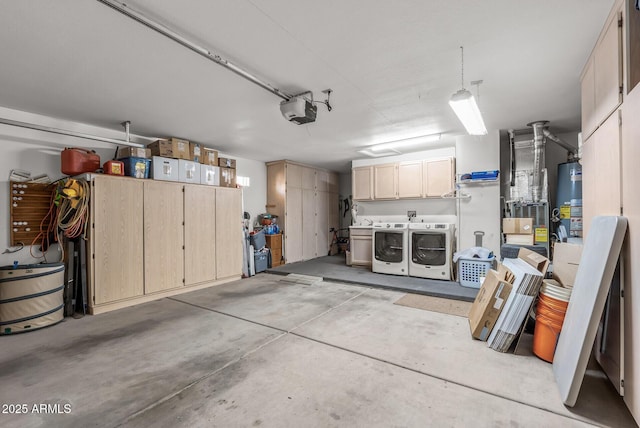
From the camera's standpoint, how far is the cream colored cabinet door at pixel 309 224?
7320mm

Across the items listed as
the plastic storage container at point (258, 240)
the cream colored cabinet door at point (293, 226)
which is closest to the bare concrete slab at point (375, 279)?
the cream colored cabinet door at point (293, 226)

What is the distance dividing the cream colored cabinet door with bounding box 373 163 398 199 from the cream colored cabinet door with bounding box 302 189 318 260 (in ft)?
6.34

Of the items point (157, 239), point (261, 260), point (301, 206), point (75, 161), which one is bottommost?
point (261, 260)

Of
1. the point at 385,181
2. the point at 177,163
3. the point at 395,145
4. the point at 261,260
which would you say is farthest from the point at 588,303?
the point at 261,260

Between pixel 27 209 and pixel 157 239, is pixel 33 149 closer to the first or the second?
pixel 27 209

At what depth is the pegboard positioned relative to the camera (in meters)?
3.40

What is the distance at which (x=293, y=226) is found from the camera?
6.97 m

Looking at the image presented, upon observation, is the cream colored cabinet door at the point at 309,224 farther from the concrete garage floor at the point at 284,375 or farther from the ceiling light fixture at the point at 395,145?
the concrete garage floor at the point at 284,375

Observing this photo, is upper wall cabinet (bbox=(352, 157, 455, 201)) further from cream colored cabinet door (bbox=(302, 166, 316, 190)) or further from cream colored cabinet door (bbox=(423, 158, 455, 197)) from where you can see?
cream colored cabinet door (bbox=(302, 166, 316, 190))

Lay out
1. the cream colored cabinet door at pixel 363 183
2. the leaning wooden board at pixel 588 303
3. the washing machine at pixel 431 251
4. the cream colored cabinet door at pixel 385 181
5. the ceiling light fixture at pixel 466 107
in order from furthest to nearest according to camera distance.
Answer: the cream colored cabinet door at pixel 363 183, the cream colored cabinet door at pixel 385 181, the washing machine at pixel 431 251, the ceiling light fixture at pixel 466 107, the leaning wooden board at pixel 588 303

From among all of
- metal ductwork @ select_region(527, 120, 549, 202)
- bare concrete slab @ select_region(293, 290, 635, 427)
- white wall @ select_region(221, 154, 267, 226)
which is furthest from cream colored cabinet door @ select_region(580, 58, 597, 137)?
white wall @ select_region(221, 154, 267, 226)

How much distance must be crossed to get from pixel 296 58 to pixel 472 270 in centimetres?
396

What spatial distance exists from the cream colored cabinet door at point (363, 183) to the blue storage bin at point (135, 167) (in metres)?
4.25

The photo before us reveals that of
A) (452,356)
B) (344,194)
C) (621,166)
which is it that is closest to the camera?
(621,166)
